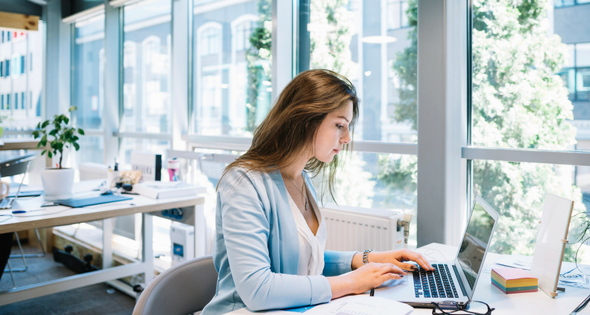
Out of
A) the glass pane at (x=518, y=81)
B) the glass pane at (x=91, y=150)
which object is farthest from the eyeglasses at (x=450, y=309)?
the glass pane at (x=91, y=150)

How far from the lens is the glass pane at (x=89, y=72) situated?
4742 mm

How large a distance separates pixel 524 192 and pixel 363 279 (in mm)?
1168

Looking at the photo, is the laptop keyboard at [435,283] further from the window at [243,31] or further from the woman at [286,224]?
the window at [243,31]

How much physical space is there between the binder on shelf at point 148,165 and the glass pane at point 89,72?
2.03 meters

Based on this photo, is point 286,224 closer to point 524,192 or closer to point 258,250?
point 258,250

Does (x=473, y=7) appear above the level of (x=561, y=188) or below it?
above

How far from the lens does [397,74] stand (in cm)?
238

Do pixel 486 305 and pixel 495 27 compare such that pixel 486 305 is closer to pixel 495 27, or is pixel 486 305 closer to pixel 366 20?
pixel 495 27

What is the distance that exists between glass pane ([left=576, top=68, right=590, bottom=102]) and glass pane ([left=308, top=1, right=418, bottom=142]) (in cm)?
74

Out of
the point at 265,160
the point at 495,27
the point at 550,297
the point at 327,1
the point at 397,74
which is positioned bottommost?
the point at 550,297

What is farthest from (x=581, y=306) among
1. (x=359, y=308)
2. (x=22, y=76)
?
(x=22, y=76)

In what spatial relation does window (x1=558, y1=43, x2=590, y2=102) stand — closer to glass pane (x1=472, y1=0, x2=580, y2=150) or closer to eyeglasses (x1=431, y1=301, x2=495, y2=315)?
glass pane (x1=472, y1=0, x2=580, y2=150)

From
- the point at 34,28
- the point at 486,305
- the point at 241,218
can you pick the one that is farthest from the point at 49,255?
the point at 486,305

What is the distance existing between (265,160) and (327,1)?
183 cm
